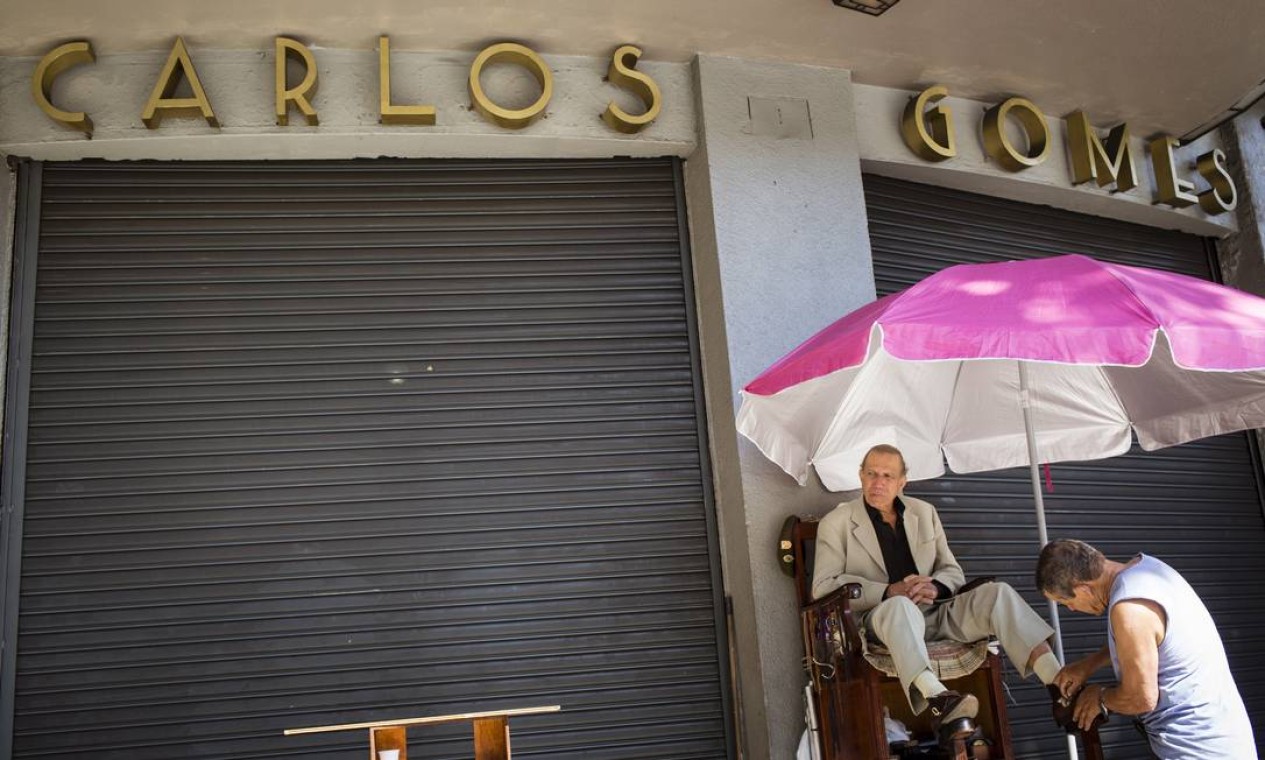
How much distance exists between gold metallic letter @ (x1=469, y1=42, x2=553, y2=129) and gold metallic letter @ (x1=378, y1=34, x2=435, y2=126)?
0.26 meters

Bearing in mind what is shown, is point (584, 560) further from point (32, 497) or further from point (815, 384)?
point (32, 497)

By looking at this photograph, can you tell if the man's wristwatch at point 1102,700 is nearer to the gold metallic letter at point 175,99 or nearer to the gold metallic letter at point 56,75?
the gold metallic letter at point 175,99

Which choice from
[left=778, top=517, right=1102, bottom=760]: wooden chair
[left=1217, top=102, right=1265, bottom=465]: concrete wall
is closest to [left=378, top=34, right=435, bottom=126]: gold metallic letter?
[left=778, top=517, right=1102, bottom=760]: wooden chair

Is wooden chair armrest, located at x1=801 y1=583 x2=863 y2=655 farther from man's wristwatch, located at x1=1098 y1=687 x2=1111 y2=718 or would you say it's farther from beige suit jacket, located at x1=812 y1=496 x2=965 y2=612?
man's wristwatch, located at x1=1098 y1=687 x2=1111 y2=718

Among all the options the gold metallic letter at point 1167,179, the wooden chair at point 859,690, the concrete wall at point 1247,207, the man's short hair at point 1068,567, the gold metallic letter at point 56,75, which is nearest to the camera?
the man's short hair at point 1068,567

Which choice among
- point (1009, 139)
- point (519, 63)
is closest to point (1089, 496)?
point (1009, 139)

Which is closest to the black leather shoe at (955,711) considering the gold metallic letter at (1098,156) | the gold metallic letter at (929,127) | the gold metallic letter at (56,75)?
the gold metallic letter at (929,127)

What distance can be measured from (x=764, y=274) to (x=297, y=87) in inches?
100

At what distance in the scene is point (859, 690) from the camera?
467cm

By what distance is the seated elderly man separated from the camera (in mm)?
4395

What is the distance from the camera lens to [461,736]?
5523 millimetres

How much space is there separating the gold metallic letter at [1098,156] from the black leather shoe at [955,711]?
13.8 feet

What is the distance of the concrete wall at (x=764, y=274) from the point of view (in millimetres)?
5609

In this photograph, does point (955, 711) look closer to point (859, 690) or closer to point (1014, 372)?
point (859, 690)
